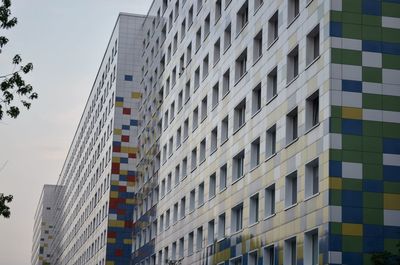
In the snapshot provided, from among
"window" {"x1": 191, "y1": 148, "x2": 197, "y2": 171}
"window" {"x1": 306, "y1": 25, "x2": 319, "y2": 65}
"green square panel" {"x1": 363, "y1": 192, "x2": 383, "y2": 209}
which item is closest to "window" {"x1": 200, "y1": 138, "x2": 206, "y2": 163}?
"window" {"x1": 191, "y1": 148, "x2": 197, "y2": 171}

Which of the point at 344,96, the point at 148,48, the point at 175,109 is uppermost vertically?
the point at 148,48

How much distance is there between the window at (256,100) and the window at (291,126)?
5.19 m

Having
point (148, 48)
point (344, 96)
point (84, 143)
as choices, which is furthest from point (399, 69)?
point (84, 143)

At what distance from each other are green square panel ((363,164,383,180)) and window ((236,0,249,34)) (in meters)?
17.1

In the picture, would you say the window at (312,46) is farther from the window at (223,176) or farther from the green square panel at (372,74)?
the window at (223,176)

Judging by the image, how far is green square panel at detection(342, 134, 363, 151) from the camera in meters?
35.2

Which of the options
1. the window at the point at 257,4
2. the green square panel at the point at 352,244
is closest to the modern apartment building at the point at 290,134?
the green square panel at the point at 352,244

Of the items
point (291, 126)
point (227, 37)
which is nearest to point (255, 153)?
point (291, 126)

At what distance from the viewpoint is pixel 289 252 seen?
38.6 metres

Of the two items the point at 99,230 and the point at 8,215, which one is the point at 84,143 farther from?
the point at 8,215

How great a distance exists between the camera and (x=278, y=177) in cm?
4044

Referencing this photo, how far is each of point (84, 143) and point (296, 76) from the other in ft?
309

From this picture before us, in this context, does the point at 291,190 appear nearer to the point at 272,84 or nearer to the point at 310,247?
the point at 310,247

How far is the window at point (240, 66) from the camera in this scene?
49500 millimetres
